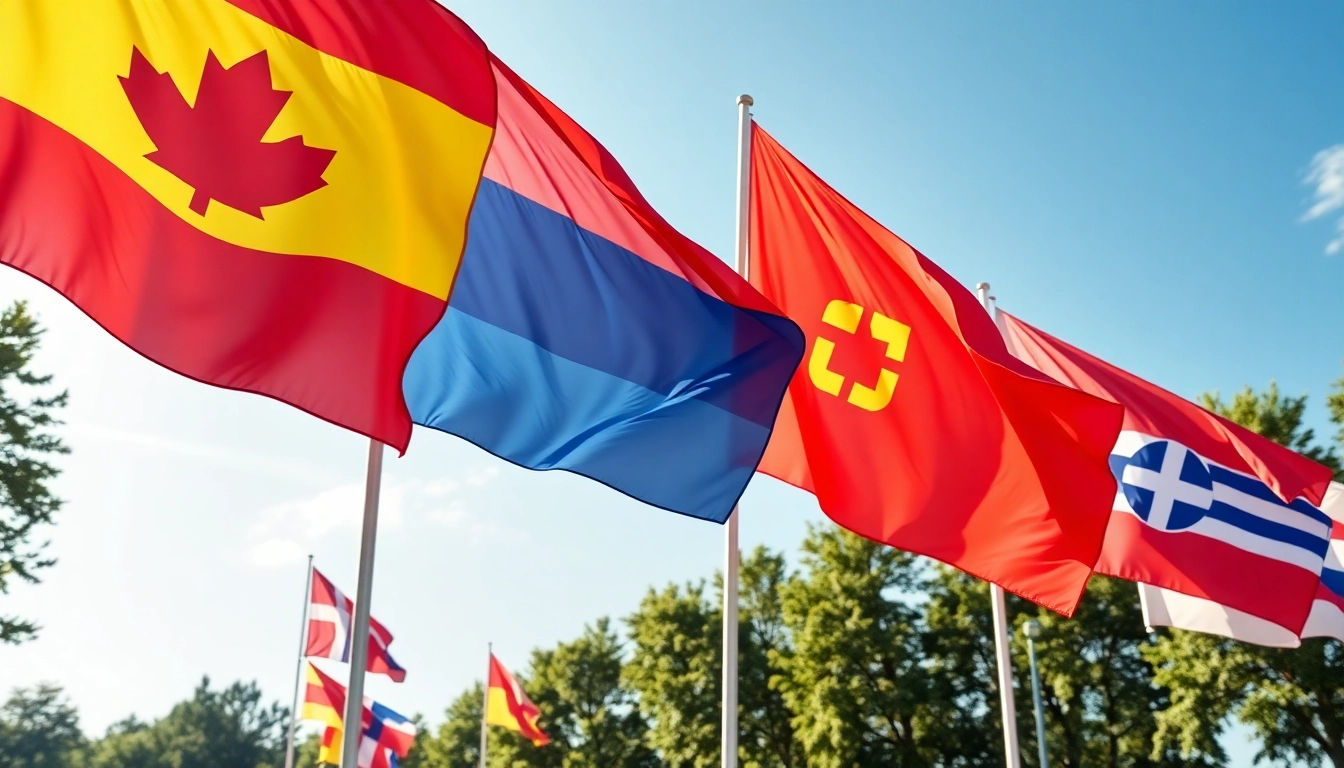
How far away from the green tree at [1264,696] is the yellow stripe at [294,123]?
30609 millimetres

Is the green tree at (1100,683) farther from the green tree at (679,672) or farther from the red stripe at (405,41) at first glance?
the red stripe at (405,41)

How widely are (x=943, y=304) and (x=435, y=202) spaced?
5.23m

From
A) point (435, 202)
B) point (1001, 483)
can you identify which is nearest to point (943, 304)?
point (1001, 483)

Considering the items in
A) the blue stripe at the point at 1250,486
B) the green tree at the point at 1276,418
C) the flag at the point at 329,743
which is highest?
the green tree at the point at 1276,418

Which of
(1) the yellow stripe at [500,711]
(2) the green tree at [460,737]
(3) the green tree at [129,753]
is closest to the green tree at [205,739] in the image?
(3) the green tree at [129,753]

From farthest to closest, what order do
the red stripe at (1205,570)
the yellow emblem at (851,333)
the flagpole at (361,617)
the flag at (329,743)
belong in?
the flag at (329,743) < the red stripe at (1205,570) < the yellow emblem at (851,333) < the flagpole at (361,617)

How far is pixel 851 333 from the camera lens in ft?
32.5

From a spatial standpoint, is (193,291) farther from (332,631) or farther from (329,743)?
(329,743)

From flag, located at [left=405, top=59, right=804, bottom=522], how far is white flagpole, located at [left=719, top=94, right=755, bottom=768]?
74 centimetres

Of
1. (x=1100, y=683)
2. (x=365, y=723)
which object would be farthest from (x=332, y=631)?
(x=1100, y=683)

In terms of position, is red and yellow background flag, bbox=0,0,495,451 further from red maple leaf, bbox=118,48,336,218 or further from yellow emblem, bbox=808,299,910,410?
yellow emblem, bbox=808,299,910,410

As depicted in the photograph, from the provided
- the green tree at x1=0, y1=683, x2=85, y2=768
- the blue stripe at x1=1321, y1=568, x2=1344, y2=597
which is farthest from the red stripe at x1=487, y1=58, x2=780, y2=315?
the green tree at x1=0, y1=683, x2=85, y2=768

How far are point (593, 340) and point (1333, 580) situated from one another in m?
13.1

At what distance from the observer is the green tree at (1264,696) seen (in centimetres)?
3012
